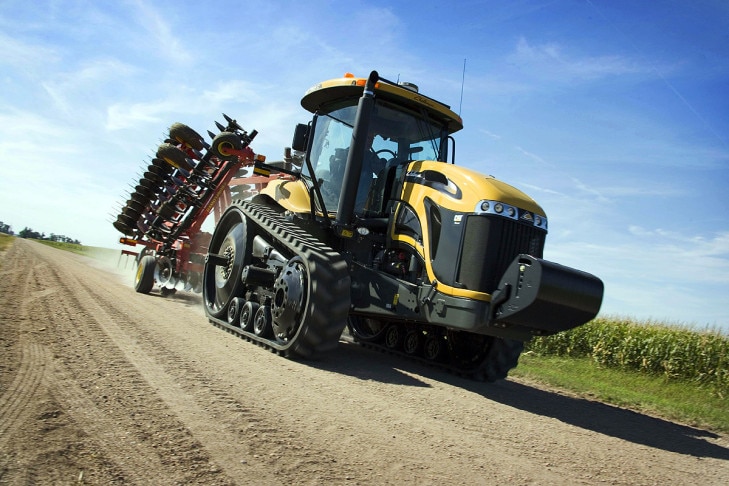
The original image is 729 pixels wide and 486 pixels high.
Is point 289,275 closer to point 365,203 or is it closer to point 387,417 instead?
point 365,203


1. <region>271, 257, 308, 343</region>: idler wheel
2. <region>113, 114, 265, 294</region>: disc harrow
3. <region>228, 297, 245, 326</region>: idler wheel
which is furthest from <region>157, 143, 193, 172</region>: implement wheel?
<region>271, 257, 308, 343</region>: idler wheel

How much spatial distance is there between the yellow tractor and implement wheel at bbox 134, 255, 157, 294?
3319 mm

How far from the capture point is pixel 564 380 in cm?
895

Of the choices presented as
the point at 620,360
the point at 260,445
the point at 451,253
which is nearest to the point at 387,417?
the point at 260,445

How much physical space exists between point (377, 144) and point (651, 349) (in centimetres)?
944

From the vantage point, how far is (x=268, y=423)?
3.54 metres

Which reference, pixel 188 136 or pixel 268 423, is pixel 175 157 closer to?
pixel 188 136

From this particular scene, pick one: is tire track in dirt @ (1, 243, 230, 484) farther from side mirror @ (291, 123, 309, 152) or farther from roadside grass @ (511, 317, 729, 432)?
roadside grass @ (511, 317, 729, 432)

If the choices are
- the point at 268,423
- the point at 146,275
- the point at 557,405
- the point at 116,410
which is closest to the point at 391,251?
the point at 557,405

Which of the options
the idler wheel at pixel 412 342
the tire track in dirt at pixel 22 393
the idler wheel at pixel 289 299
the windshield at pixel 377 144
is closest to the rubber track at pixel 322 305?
the idler wheel at pixel 289 299

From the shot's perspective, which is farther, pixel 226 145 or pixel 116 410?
pixel 226 145

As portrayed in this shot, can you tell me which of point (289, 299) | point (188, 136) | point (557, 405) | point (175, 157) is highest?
point (188, 136)

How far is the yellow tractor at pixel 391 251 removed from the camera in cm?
548

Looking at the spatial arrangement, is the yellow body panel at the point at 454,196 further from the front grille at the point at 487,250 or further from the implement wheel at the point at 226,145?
the implement wheel at the point at 226,145
